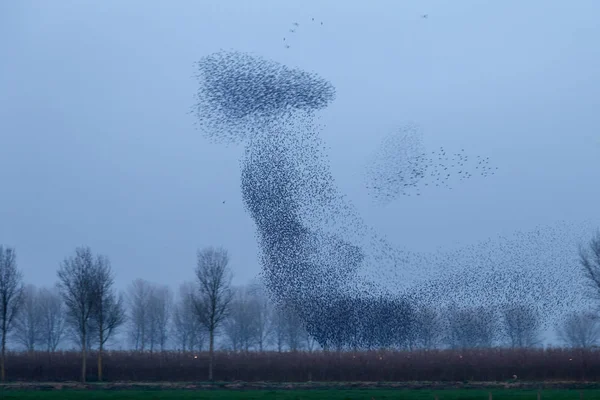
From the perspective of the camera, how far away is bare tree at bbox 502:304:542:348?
180 ft

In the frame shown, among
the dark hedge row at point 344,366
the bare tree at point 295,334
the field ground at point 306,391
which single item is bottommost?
the field ground at point 306,391

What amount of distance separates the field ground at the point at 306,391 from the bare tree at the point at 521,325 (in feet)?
33.3

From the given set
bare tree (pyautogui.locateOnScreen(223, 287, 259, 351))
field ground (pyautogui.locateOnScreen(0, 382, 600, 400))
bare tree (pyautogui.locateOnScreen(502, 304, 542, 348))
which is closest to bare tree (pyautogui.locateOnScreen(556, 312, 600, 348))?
bare tree (pyautogui.locateOnScreen(502, 304, 542, 348))

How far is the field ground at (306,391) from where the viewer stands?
34.1 metres

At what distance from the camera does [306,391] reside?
39.9 m

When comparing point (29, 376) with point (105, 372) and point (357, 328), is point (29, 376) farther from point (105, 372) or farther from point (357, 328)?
point (357, 328)

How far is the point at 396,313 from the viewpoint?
55594 millimetres

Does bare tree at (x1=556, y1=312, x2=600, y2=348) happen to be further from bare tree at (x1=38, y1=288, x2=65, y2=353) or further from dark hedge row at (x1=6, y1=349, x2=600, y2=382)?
bare tree at (x1=38, y1=288, x2=65, y2=353)

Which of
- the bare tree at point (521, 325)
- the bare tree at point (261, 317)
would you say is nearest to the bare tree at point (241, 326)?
the bare tree at point (261, 317)

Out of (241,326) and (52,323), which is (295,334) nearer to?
(241,326)

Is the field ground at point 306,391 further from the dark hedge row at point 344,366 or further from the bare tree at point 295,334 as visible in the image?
the bare tree at point 295,334

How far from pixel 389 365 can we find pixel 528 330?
1359 cm

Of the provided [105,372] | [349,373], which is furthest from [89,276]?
[349,373]

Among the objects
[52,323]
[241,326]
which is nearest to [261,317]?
[241,326]
